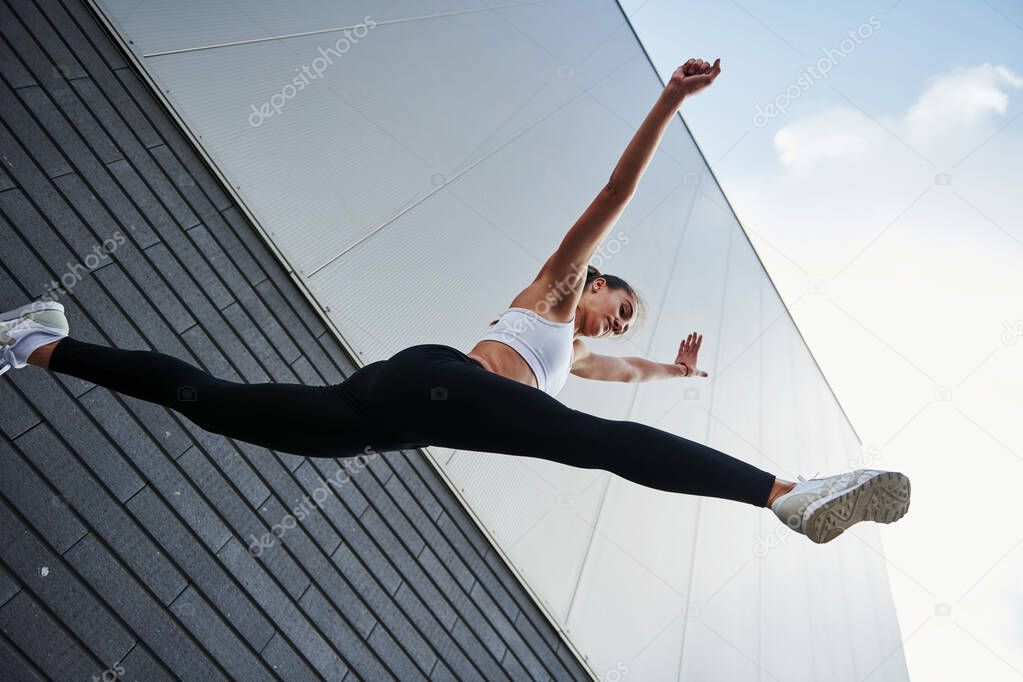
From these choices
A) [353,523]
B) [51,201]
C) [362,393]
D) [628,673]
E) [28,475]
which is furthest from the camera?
[628,673]

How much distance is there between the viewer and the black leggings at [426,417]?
4.35 feet

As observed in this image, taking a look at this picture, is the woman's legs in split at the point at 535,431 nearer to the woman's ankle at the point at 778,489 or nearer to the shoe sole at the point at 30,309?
the woman's ankle at the point at 778,489

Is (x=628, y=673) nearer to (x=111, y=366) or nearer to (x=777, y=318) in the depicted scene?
(x=777, y=318)

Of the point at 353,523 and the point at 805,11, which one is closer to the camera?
the point at 353,523

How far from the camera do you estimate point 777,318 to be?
479cm

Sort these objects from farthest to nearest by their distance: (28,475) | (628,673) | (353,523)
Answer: (628,673) → (353,523) → (28,475)

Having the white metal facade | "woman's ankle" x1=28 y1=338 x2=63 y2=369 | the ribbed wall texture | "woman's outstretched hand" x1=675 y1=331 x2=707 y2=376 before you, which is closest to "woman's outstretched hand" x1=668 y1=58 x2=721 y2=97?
"woman's outstretched hand" x1=675 y1=331 x2=707 y2=376

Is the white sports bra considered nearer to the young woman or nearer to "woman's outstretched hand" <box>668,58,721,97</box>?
the young woman

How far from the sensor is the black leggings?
1325 millimetres

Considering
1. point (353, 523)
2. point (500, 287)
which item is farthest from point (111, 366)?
point (500, 287)

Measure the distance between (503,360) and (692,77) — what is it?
696mm

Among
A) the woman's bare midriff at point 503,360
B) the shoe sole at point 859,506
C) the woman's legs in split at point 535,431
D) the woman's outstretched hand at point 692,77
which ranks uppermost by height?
the woman's outstretched hand at point 692,77

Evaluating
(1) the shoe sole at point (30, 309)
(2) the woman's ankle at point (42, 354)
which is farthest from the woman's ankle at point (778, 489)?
(1) the shoe sole at point (30, 309)

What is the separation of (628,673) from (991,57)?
3.52m
